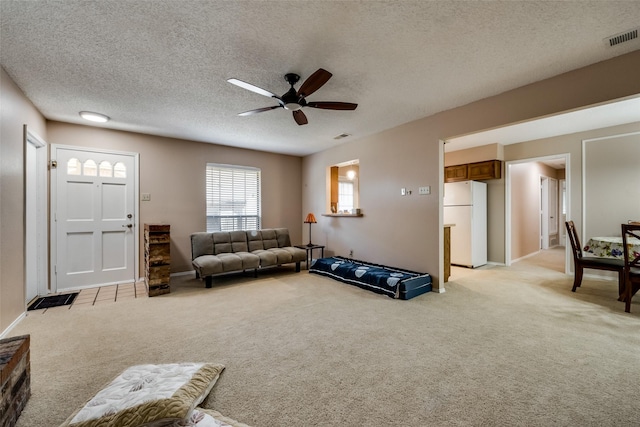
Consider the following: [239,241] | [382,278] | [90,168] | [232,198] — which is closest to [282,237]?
[239,241]

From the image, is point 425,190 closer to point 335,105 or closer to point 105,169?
point 335,105

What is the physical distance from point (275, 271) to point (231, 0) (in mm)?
4366

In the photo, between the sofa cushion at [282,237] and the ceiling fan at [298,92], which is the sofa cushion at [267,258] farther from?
the ceiling fan at [298,92]

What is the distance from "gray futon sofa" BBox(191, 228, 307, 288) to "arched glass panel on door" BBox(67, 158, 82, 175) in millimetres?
1958

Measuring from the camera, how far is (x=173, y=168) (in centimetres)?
496

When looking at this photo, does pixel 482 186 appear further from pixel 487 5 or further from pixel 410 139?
pixel 487 5

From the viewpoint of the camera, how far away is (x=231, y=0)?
5.75ft

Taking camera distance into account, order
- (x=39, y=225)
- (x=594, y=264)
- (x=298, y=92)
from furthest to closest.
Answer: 1. (x=39, y=225)
2. (x=594, y=264)
3. (x=298, y=92)

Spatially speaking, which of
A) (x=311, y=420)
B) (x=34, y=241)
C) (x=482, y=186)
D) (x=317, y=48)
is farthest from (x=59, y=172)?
(x=482, y=186)

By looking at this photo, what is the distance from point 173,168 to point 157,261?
1.95 m

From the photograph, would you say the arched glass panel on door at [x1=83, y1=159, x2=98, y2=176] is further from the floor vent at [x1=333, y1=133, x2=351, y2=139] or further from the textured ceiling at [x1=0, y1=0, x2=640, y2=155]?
the floor vent at [x1=333, y1=133, x2=351, y2=139]

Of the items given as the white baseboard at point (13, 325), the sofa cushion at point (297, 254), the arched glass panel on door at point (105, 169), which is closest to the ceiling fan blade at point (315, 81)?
the sofa cushion at point (297, 254)

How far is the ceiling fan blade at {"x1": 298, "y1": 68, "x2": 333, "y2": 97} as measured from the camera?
220cm

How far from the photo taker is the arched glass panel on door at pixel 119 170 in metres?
4.42
